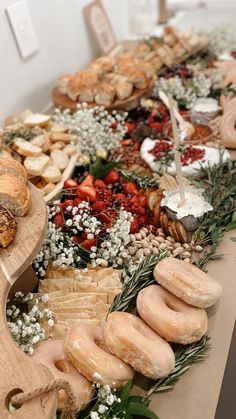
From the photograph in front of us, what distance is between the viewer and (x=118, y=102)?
8.07 feet

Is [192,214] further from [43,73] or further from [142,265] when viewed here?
[43,73]

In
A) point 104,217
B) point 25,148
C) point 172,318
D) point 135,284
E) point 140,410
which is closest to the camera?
point 140,410

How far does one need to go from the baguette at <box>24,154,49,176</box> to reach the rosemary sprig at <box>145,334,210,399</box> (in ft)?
3.02

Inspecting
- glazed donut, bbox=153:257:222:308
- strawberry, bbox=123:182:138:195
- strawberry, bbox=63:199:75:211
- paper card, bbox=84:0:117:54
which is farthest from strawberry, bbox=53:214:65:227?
paper card, bbox=84:0:117:54

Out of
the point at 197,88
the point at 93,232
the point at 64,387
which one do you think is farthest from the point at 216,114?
the point at 64,387

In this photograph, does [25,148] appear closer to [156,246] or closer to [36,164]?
[36,164]

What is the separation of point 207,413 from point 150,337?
0.24 meters

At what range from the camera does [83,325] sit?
1.35m

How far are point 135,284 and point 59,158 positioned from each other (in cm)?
78

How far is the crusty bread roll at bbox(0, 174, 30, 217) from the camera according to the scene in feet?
4.69

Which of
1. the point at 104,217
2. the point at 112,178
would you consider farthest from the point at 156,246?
the point at 112,178

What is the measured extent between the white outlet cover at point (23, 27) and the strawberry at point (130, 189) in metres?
1.00

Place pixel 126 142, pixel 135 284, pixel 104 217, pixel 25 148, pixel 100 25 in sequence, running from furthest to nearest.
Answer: pixel 100 25 < pixel 126 142 < pixel 25 148 < pixel 104 217 < pixel 135 284

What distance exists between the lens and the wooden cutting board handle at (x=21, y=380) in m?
1.07
